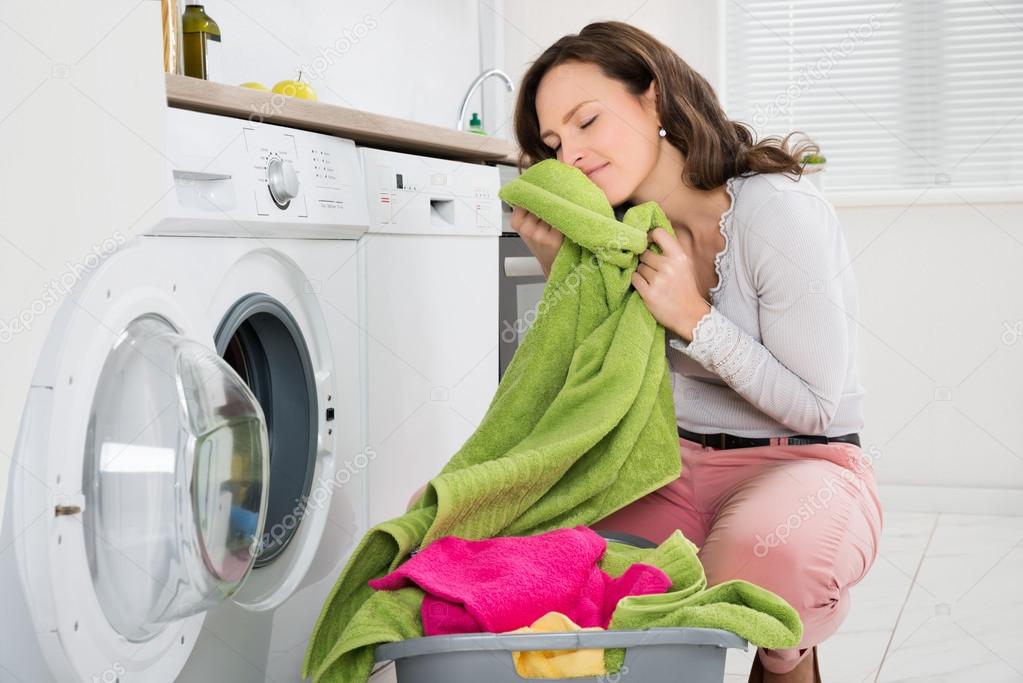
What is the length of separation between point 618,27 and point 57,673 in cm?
107

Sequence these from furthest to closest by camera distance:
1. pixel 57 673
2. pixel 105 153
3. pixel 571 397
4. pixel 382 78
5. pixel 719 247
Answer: pixel 382 78
pixel 719 247
pixel 571 397
pixel 57 673
pixel 105 153

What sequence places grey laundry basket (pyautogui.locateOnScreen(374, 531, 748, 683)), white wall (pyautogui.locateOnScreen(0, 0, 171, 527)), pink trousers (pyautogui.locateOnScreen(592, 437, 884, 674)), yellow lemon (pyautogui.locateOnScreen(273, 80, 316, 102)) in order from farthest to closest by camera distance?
yellow lemon (pyautogui.locateOnScreen(273, 80, 316, 102)) → pink trousers (pyautogui.locateOnScreen(592, 437, 884, 674)) → grey laundry basket (pyautogui.locateOnScreen(374, 531, 748, 683)) → white wall (pyautogui.locateOnScreen(0, 0, 171, 527))

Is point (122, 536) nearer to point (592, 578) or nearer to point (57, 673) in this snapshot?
point (57, 673)

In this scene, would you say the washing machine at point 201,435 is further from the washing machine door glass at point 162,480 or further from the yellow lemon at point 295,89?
the yellow lemon at point 295,89

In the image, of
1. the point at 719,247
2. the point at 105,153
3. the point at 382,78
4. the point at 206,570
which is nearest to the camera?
the point at 105,153

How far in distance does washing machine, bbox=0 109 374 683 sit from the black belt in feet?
1.71

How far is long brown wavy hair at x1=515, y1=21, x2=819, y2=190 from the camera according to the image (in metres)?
1.47

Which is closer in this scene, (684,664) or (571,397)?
(684,664)

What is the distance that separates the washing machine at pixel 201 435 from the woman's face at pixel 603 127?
0.34 metres

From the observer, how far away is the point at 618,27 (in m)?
1.50

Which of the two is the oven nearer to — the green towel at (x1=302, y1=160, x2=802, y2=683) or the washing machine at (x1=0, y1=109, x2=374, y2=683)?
the washing machine at (x1=0, y1=109, x2=374, y2=683)

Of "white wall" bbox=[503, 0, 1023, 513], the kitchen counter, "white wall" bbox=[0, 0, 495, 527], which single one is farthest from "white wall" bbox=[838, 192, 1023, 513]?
"white wall" bbox=[0, 0, 495, 527]

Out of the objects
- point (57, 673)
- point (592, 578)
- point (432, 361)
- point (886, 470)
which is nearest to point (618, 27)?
point (432, 361)

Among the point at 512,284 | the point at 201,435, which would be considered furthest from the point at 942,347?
the point at 201,435
